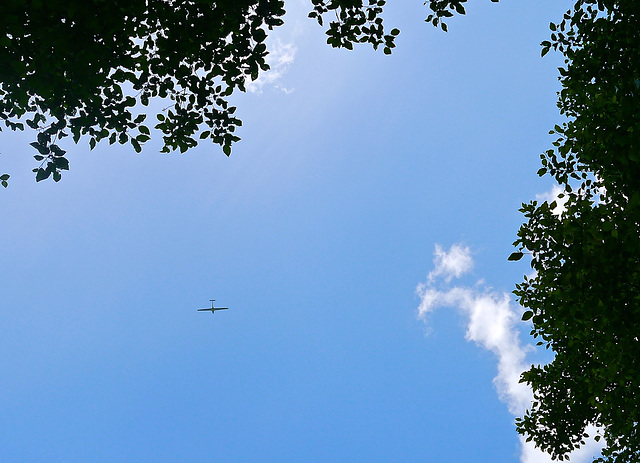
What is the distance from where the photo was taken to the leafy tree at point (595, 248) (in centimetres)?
598

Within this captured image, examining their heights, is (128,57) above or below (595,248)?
above

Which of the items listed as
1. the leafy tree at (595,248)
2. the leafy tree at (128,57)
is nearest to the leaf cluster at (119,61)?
the leafy tree at (128,57)

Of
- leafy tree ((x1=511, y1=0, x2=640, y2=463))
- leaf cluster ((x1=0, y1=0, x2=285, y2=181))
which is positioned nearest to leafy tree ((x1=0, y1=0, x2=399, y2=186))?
leaf cluster ((x1=0, y1=0, x2=285, y2=181))

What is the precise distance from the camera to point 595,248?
590 centimetres

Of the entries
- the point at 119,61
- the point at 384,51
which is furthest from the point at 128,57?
the point at 384,51

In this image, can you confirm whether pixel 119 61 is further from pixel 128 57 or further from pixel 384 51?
pixel 384 51

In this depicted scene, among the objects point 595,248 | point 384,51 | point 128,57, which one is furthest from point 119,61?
point 595,248

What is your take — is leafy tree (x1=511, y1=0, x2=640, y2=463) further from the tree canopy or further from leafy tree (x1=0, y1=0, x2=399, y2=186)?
leafy tree (x1=0, y1=0, x2=399, y2=186)

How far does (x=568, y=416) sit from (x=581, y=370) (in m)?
1.97

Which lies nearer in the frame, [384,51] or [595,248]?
[595,248]

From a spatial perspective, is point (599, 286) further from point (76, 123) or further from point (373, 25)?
point (76, 123)

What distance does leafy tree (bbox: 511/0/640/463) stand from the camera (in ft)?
19.6

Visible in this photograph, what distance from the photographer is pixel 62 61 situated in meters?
6.98

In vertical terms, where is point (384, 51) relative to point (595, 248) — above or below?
above
